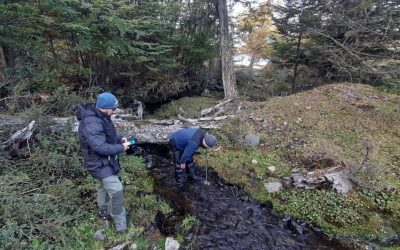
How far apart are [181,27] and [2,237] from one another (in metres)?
13.4

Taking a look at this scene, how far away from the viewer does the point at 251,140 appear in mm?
8672

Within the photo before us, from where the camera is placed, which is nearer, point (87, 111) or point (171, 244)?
point (87, 111)

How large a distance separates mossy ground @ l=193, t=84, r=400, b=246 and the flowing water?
35cm

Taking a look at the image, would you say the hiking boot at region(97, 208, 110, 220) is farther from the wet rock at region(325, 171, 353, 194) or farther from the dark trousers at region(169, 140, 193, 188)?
the wet rock at region(325, 171, 353, 194)

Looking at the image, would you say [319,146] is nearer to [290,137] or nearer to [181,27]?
[290,137]

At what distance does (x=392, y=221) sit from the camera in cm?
573

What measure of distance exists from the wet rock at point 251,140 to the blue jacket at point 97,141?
4900mm

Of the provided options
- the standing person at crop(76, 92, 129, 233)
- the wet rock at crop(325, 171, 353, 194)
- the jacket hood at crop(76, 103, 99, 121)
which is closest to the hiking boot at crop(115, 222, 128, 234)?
the standing person at crop(76, 92, 129, 233)

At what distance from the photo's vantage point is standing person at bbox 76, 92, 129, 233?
4164 mm

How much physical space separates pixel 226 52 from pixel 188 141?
912cm

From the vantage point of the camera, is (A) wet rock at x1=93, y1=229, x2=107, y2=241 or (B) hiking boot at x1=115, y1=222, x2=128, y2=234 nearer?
(A) wet rock at x1=93, y1=229, x2=107, y2=241

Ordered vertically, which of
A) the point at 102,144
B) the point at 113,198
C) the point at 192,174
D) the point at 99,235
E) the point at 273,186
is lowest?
the point at 273,186

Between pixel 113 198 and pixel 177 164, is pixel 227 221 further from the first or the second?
pixel 113 198

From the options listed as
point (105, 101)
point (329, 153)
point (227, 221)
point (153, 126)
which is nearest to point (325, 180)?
point (329, 153)
